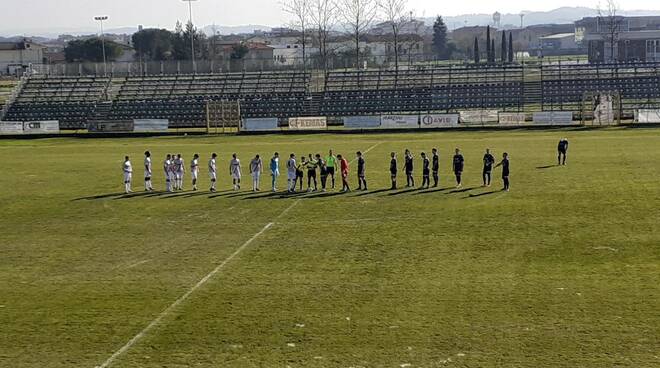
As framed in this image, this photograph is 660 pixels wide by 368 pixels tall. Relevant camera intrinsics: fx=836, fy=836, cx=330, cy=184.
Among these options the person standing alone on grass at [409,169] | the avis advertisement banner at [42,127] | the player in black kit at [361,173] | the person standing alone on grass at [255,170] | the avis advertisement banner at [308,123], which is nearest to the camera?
the person standing alone on grass at [409,169]

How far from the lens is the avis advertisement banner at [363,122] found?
66250mm

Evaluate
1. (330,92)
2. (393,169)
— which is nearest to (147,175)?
(393,169)

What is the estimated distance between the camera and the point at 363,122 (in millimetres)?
66438

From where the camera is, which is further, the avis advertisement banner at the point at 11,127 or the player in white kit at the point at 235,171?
the avis advertisement banner at the point at 11,127

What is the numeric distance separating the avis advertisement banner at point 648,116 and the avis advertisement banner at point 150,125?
122 feet

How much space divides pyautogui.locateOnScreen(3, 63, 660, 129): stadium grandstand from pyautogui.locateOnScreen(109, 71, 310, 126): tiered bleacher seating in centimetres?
9

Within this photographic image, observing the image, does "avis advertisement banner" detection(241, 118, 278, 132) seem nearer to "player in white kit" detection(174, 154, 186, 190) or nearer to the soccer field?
the soccer field

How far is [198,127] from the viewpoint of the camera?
72125 mm

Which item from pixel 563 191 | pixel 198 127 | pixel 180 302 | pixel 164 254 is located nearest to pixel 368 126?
pixel 198 127

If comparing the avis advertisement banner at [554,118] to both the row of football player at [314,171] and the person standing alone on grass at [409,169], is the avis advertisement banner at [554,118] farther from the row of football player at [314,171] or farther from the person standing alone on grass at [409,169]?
the person standing alone on grass at [409,169]

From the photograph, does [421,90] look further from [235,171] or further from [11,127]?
[235,171]

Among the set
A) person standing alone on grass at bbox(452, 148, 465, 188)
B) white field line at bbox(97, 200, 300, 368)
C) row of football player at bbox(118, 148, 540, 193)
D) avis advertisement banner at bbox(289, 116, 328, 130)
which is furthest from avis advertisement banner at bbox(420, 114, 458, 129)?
white field line at bbox(97, 200, 300, 368)

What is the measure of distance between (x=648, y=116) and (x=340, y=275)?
155 feet

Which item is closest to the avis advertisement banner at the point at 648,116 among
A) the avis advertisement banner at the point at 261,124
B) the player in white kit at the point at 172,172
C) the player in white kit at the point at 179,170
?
the avis advertisement banner at the point at 261,124
